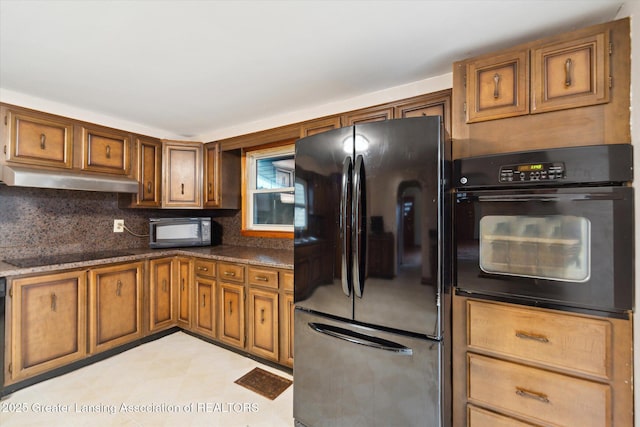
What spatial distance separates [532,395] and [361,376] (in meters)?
0.78

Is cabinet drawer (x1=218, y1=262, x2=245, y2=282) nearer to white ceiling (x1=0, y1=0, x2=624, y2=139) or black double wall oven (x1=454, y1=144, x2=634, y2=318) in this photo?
white ceiling (x1=0, y1=0, x2=624, y2=139)

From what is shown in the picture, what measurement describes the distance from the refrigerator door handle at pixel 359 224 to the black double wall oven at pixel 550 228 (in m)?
0.50

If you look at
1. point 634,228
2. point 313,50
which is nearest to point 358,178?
point 313,50

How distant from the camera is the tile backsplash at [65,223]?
2344 mm

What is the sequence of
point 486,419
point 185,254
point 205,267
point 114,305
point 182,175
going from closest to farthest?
point 486,419 → point 114,305 → point 205,267 → point 185,254 → point 182,175

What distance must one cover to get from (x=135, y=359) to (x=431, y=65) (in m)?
3.26

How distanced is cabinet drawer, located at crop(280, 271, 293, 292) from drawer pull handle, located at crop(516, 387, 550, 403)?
1463mm

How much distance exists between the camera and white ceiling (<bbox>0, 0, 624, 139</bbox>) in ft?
4.35

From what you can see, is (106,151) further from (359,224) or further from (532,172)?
(532,172)

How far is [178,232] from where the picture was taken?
3072 millimetres

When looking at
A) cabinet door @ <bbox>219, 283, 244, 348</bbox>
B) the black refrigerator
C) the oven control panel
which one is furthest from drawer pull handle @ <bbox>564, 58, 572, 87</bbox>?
cabinet door @ <bbox>219, 283, 244, 348</bbox>

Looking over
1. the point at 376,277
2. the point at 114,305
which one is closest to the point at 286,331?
the point at 376,277

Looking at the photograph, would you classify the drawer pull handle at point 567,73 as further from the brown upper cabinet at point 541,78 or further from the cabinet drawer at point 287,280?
the cabinet drawer at point 287,280

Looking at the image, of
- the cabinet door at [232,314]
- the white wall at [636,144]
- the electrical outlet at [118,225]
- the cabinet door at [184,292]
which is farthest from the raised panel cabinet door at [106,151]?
the white wall at [636,144]
